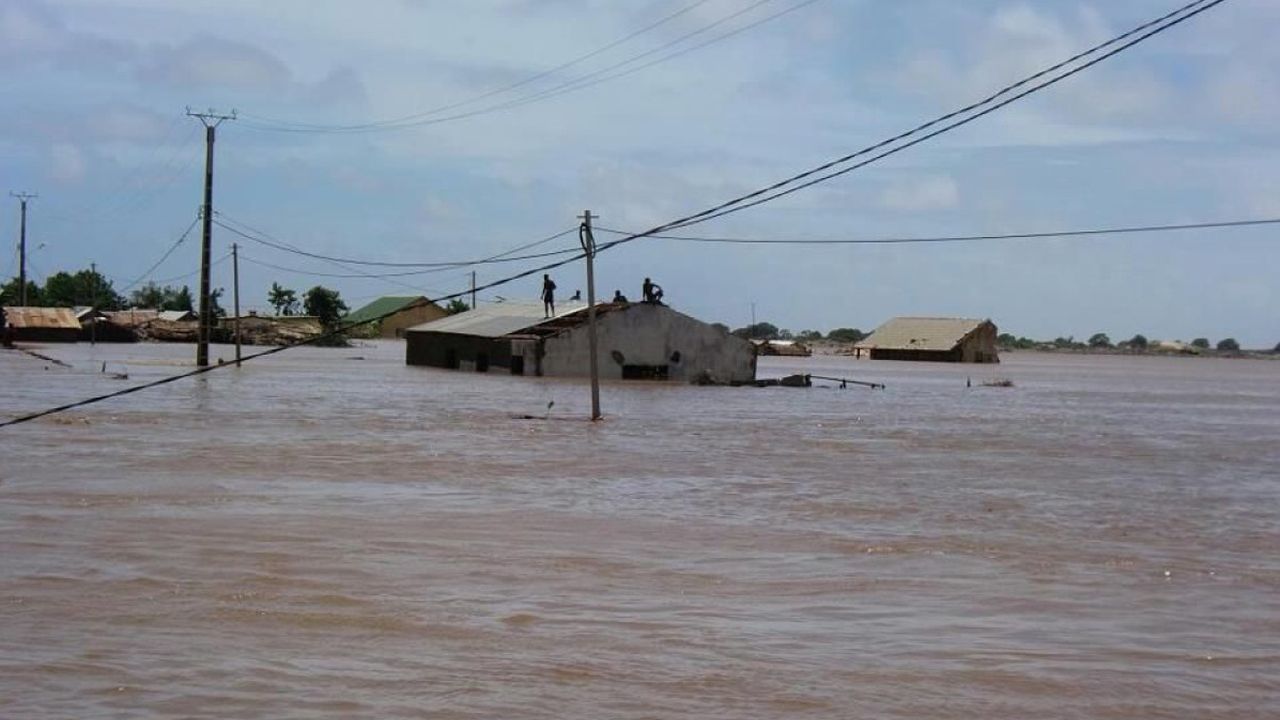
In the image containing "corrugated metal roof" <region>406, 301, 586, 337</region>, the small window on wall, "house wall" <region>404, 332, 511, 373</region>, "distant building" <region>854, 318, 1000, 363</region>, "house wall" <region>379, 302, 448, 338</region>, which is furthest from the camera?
"house wall" <region>379, 302, 448, 338</region>

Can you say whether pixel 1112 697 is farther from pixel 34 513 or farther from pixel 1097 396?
pixel 1097 396

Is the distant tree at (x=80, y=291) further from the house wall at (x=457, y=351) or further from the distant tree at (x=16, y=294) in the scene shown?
the house wall at (x=457, y=351)

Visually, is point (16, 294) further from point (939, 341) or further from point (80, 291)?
point (939, 341)

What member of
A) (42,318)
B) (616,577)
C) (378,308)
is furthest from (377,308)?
(616,577)

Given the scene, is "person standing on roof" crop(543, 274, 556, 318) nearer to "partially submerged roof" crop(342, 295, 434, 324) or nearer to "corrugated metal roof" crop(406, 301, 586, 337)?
"corrugated metal roof" crop(406, 301, 586, 337)

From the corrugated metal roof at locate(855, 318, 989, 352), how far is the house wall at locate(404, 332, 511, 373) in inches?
1632

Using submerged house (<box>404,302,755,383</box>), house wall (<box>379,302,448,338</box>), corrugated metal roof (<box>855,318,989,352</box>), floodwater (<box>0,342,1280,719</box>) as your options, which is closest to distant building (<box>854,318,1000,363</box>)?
corrugated metal roof (<box>855,318,989,352</box>)

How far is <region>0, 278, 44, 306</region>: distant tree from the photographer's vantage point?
90.5 metres

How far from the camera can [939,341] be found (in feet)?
293

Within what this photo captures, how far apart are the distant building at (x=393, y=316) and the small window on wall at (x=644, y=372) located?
56269 mm

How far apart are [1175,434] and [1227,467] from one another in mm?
7370

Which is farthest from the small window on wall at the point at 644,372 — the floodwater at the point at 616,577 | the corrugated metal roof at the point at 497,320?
the floodwater at the point at 616,577

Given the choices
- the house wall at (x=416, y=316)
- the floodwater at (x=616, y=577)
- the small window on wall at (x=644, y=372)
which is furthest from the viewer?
the house wall at (x=416, y=316)

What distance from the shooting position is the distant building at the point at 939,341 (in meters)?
88.4
